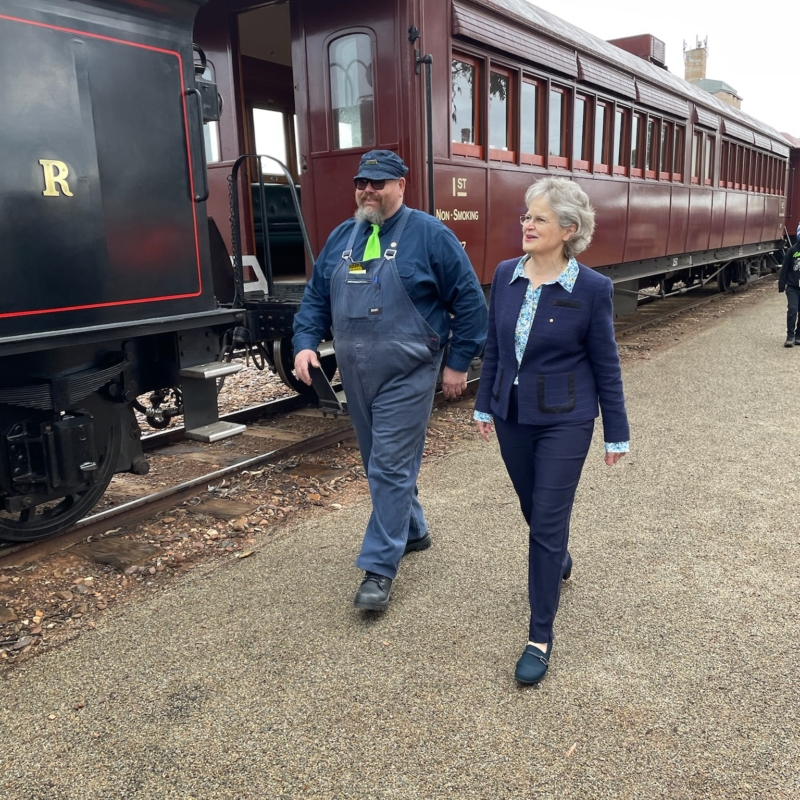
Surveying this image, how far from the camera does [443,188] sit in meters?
5.88

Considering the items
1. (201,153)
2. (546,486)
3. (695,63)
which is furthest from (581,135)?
(695,63)

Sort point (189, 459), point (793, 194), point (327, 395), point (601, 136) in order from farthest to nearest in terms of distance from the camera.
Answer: point (793, 194) → point (601, 136) → point (189, 459) → point (327, 395)

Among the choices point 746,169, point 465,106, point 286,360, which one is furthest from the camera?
point 746,169

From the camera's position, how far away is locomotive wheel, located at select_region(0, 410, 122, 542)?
385cm

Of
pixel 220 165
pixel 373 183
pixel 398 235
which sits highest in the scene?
pixel 220 165

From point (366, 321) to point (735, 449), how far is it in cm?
341

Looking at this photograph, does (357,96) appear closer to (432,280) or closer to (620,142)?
(432,280)

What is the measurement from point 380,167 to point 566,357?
1.12 meters

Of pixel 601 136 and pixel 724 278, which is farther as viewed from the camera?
pixel 724 278

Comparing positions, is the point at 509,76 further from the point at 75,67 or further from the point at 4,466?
the point at 4,466

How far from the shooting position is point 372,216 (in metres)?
3.18

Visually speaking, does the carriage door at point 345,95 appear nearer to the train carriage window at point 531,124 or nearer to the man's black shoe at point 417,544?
the train carriage window at point 531,124

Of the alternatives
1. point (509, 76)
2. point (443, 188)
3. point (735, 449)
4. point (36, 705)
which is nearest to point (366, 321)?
point (36, 705)

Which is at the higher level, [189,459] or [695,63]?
[695,63]
